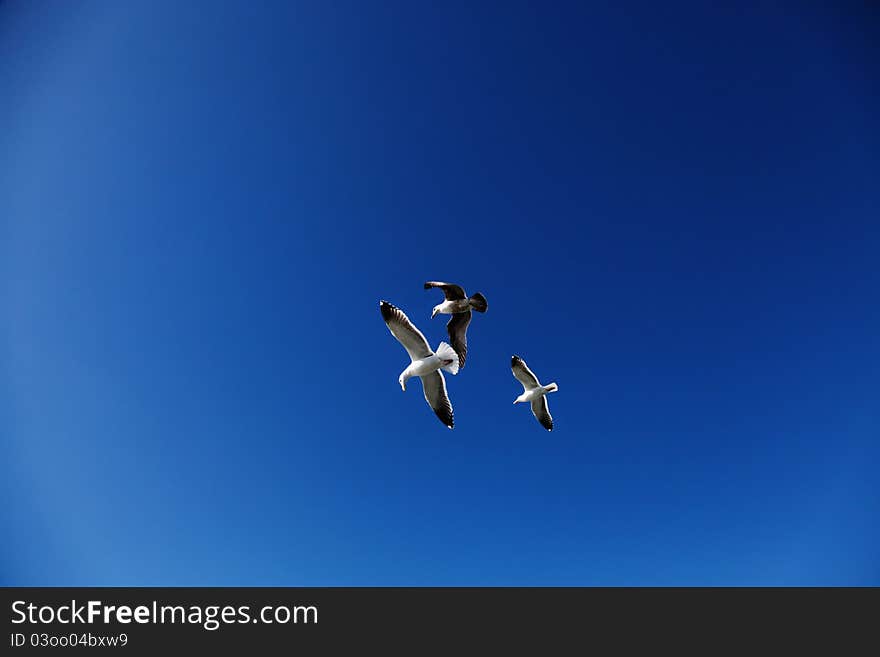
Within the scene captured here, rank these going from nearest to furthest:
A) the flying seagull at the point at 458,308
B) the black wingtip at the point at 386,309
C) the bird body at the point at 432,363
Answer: the black wingtip at the point at 386,309 → the bird body at the point at 432,363 → the flying seagull at the point at 458,308

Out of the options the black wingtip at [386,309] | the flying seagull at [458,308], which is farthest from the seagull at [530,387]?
the black wingtip at [386,309]

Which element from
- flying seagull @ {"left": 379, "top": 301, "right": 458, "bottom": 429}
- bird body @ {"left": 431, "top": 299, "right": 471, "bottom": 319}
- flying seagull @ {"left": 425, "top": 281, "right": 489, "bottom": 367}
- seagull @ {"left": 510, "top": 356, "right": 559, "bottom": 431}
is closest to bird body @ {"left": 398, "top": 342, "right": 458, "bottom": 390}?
flying seagull @ {"left": 379, "top": 301, "right": 458, "bottom": 429}

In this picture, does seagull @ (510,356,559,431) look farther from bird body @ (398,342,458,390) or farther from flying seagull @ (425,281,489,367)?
bird body @ (398,342,458,390)

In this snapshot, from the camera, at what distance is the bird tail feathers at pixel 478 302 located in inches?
412

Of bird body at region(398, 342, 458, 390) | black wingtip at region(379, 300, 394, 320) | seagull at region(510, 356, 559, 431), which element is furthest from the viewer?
seagull at region(510, 356, 559, 431)

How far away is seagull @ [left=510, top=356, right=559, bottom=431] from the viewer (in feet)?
44.1

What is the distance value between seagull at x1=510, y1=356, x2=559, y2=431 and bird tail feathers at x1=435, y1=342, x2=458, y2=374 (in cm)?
396

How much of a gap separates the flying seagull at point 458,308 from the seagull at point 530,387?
3.23m

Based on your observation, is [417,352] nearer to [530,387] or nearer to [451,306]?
[451,306]

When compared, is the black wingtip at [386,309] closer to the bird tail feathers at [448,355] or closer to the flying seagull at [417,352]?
the flying seagull at [417,352]
